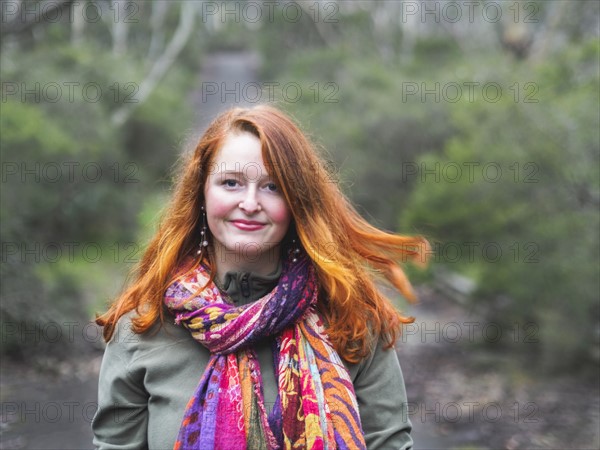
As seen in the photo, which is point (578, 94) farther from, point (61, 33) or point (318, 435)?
point (61, 33)

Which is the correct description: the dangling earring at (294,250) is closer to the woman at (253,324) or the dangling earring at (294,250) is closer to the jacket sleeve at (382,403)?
the woman at (253,324)

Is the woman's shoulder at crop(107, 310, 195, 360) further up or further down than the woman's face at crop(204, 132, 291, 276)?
further down

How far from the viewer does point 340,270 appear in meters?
2.38

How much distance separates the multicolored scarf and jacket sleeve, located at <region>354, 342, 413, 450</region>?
0.35 feet

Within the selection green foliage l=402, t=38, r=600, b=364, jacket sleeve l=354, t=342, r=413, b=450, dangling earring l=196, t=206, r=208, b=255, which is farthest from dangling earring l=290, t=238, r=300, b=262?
green foliage l=402, t=38, r=600, b=364

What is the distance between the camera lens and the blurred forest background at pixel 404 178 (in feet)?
24.0

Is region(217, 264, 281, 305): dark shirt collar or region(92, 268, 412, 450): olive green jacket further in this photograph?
region(217, 264, 281, 305): dark shirt collar

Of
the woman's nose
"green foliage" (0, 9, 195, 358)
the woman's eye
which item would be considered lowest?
"green foliage" (0, 9, 195, 358)

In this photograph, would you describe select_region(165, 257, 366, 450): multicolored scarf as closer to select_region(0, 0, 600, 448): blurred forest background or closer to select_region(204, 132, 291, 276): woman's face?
select_region(204, 132, 291, 276): woman's face

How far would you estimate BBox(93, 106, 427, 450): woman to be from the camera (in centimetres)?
225

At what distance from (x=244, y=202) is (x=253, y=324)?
0.35 metres

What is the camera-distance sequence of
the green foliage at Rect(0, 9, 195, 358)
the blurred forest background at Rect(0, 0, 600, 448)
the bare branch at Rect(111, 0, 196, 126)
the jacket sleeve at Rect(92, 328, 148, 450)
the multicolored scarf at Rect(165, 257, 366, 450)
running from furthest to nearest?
the bare branch at Rect(111, 0, 196, 126) < the green foliage at Rect(0, 9, 195, 358) < the blurred forest background at Rect(0, 0, 600, 448) < the jacket sleeve at Rect(92, 328, 148, 450) < the multicolored scarf at Rect(165, 257, 366, 450)

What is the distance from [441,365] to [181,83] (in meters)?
24.1

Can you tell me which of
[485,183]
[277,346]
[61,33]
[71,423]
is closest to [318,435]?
[277,346]
